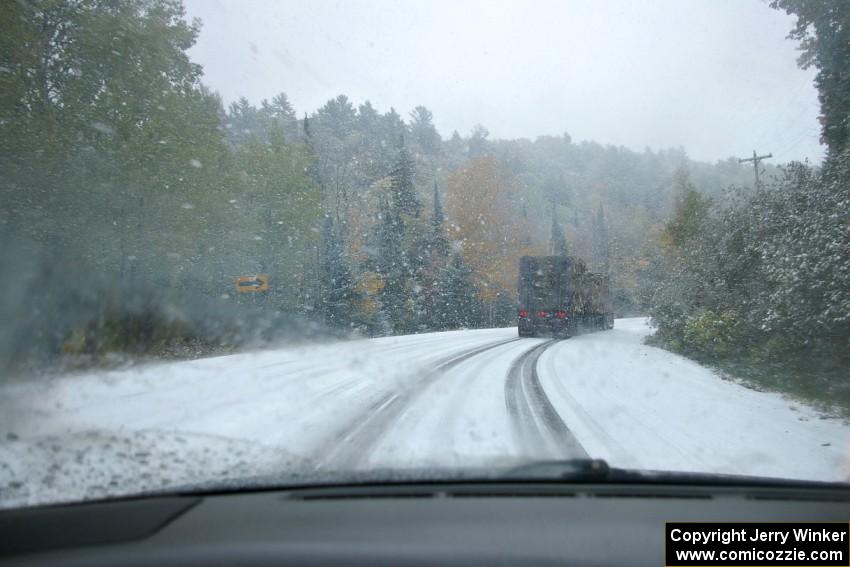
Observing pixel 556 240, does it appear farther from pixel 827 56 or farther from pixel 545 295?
pixel 827 56

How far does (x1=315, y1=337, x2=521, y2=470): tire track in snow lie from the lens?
4.86m

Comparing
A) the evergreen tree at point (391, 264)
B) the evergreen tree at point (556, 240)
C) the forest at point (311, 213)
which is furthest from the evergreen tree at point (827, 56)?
the evergreen tree at point (391, 264)

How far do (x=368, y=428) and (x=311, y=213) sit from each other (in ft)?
75.4

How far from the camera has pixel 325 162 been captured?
3045 centimetres

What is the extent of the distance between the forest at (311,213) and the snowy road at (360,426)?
2941 millimetres

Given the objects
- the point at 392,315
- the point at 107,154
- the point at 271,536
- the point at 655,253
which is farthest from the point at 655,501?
the point at 392,315

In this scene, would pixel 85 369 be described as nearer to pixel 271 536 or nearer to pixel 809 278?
pixel 271 536

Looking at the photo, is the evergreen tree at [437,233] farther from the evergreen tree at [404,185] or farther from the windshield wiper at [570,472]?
the windshield wiper at [570,472]

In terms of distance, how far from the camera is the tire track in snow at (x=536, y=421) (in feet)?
18.7

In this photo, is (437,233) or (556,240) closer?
(556,240)

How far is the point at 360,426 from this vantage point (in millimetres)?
6629

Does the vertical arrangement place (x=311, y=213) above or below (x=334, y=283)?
above

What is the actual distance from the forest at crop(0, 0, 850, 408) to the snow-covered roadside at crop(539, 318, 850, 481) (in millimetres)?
2549

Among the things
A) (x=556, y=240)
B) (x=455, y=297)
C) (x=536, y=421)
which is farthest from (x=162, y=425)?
(x=455, y=297)
